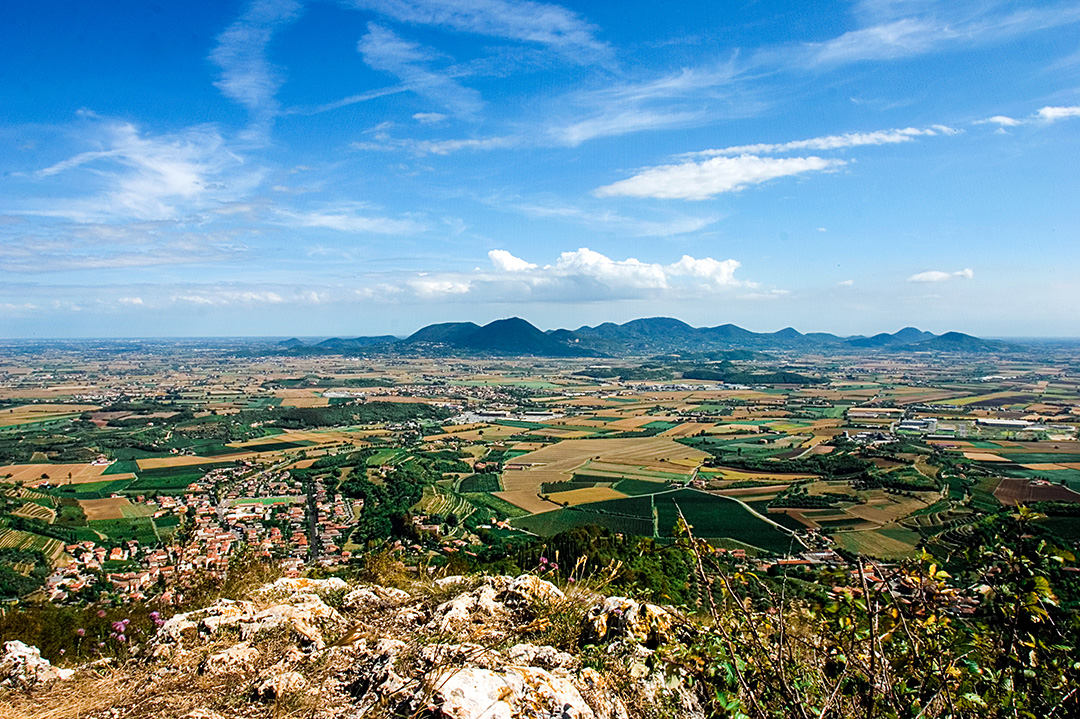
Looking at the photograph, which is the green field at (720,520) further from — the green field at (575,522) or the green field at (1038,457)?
the green field at (1038,457)

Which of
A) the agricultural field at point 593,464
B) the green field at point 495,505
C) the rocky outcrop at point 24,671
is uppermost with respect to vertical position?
the rocky outcrop at point 24,671

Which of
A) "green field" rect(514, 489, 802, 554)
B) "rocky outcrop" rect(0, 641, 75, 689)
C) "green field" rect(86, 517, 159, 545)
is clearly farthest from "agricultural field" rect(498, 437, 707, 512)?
"rocky outcrop" rect(0, 641, 75, 689)

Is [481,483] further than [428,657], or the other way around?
[481,483]

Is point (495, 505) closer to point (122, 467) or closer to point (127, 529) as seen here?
point (127, 529)

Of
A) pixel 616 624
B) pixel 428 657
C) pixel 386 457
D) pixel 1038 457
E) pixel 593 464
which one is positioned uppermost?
pixel 428 657

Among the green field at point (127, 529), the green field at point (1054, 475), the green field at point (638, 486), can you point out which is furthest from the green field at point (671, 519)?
the green field at point (1054, 475)

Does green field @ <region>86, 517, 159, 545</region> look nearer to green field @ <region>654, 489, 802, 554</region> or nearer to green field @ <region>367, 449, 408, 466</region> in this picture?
green field @ <region>367, 449, 408, 466</region>

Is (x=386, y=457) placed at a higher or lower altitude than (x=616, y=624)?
lower

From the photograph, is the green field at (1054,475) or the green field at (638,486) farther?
the green field at (638,486)

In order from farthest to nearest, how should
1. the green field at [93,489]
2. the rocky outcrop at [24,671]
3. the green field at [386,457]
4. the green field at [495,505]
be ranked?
1. the green field at [386,457]
2. the green field at [93,489]
3. the green field at [495,505]
4. the rocky outcrop at [24,671]

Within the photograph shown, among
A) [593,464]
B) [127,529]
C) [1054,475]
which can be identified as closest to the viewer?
[127,529]

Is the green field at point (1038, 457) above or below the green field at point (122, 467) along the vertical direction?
above

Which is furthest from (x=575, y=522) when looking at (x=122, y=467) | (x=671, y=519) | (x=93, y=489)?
(x=122, y=467)
